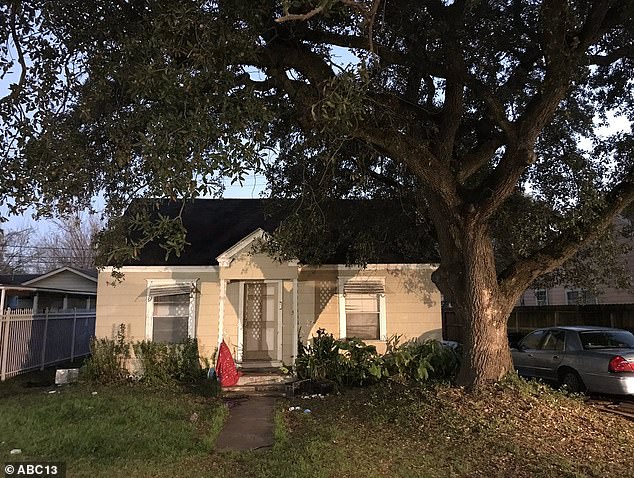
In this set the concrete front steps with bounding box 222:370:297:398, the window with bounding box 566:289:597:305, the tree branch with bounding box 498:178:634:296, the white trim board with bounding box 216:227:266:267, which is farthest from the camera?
the window with bounding box 566:289:597:305

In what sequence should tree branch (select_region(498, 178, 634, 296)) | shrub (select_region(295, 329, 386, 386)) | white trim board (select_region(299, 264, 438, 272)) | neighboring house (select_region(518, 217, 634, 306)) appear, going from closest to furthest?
tree branch (select_region(498, 178, 634, 296)) → shrub (select_region(295, 329, 386, 386)) → white trim board (select_region(299, 264, 438, 272)) → neighboring house (select_region(518, 217, 634, 306))

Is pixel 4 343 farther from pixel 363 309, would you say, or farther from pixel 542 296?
pixel 542 296

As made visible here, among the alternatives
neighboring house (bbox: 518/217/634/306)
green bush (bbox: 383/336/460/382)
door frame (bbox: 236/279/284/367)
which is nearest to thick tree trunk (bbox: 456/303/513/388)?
green bush (bbox: 383/336/460/382)

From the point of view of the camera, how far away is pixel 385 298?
41.2 feet

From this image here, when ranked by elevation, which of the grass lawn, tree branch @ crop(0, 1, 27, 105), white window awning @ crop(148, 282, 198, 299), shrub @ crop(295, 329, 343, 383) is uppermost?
tree branch @ crop(0, 1, 27, 105)

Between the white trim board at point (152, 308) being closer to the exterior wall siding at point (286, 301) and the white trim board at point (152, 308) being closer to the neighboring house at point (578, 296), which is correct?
the exterior wall siding at point (286, 301)

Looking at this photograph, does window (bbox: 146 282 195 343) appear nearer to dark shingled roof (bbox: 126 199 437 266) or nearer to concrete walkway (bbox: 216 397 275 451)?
dark shingled roof (bbox: 126 199 437 266)

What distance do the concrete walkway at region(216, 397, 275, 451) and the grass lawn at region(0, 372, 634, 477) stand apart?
18cm

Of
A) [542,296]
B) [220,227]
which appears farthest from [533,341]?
[542,296]

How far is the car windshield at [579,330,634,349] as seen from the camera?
400 inches

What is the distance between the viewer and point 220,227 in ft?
46.4

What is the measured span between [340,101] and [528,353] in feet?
29.5

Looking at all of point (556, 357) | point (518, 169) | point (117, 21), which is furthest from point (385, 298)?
point (117, 21)

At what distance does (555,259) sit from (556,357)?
380cm
